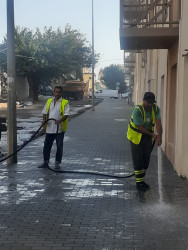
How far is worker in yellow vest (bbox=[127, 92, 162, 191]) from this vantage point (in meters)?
6.45

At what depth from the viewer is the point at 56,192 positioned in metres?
6.45

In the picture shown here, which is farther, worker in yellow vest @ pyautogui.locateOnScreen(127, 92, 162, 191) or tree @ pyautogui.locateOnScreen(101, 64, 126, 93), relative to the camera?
tree @ pyautogui.locateOnScreen(101, 64, 126, 93)

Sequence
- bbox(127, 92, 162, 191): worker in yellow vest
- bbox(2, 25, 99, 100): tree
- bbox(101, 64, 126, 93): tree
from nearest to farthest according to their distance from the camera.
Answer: bbox(127, 92, 162, 191): worker in yellow vest
bbox(2, 25, 99, 100): tree
bbox(101, 64, 126, 93): tree

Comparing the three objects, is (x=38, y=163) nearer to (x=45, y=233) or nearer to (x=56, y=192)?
(x=56, y=192)

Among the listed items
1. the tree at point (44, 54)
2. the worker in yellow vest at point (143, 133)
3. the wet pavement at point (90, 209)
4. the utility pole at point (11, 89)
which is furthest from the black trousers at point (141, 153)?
the tree at point (44, 54)

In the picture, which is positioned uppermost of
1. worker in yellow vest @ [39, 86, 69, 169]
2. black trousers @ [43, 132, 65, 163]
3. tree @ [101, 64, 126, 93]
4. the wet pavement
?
tree @ [101, 64, 126, 93]

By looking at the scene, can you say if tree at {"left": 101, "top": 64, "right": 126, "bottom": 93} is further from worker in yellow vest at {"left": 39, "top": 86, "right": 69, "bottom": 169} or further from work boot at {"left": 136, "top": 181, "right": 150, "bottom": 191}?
work boot at {"left": 136, "top": 181, "right": 150, "bottom": 191}

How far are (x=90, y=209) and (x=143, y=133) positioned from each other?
64.1 inches

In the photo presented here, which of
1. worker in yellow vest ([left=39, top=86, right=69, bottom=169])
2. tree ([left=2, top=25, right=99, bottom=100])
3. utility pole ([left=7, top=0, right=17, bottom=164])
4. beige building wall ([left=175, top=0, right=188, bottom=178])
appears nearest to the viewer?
beige building wall ([left=175, top=0, right=188, bottom=178])

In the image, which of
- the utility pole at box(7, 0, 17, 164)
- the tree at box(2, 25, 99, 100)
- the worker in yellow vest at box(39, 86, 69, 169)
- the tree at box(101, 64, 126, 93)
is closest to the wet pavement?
the utility pole at box(7, 0, 17, 164)

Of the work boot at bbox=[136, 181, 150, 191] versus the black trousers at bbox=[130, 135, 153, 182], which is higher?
the black trousers at bbox=[130, 135, 153, 182]

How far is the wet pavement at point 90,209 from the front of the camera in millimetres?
4387

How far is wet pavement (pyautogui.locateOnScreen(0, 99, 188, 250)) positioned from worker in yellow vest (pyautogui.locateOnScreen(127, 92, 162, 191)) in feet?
1.22

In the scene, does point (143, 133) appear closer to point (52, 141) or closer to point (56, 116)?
point (56, 116)
